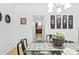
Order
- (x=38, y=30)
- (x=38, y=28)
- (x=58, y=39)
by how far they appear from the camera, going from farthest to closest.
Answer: (x=38, y=30)
(x=38, y=28)
(x=58, y=39)

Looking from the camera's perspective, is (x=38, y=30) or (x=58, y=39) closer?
(x=58, y=39)

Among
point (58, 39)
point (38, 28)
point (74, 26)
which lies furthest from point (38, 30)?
point (58, 39)

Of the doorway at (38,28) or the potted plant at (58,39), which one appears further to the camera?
the doorway at (38,28)

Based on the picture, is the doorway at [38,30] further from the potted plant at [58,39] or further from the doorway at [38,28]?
the potted plant at [58,39]

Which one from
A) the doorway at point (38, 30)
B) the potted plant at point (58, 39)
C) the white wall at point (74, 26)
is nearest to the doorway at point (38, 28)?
the doorway at point (38, 30)

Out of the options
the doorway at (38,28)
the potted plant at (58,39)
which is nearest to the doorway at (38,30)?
the doorway at (38,28)

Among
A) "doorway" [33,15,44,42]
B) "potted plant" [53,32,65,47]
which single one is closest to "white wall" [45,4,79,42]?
"doorway" [33,15,44,42]

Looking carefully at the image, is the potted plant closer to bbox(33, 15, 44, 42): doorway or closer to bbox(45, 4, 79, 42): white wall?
bbox(33, 15, 44, 42): doorway

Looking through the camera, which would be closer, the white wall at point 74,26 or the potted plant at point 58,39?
the potted plant at point 58,39

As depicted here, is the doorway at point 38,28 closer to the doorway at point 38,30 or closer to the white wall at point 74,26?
the doorway at point 38,30

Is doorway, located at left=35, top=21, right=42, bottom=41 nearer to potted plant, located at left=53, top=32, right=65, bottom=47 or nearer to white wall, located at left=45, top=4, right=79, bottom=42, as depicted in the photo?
white wall, located at left=45, top=4, right=79, bottom=42

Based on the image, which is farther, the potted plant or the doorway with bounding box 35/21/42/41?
the doorway with bounding box 35/21/42/41

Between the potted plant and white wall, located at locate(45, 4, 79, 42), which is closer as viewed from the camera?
the potted plant

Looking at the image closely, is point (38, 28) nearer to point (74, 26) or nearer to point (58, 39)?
point (74, 26)
